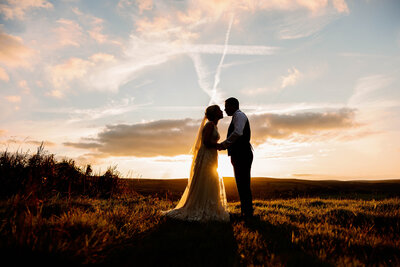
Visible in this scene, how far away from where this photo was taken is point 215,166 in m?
A: 7.62

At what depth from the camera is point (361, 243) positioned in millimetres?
4730

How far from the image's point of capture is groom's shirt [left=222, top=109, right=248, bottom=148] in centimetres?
734

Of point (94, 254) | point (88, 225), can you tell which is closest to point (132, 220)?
point (88, 225)

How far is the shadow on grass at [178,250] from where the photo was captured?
360cm

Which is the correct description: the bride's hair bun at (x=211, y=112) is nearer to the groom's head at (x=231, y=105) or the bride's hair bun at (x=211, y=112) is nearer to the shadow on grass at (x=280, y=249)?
the groom's head at (x=231, y=105)

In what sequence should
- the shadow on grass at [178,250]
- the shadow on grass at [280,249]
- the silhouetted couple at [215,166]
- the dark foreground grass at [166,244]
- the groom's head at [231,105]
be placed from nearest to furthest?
the dark foreground grass at [166,244] → the shadow on grass at [178,250] → the shadow on grass at [280,249] → the silhouetted couple at [215,166] → the groom's head at [231,105]

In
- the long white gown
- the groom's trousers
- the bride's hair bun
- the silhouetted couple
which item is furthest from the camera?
the bride's hair bun

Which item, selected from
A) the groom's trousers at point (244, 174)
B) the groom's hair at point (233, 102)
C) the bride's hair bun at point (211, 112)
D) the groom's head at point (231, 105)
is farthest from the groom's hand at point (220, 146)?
the groom's hair at point (233, 102)

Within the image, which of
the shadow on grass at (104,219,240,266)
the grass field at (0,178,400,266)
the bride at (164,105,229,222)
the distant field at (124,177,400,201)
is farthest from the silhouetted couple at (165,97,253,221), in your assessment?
the distant field at (124,177,400,201)

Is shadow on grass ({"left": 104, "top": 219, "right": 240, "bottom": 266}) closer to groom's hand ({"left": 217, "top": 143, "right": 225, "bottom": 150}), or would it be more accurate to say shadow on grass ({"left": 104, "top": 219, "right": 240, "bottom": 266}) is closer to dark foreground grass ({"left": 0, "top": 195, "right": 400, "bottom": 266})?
dark foreground grass ({"left": 0, "top": 195, "right": 400, "bottom": 266})

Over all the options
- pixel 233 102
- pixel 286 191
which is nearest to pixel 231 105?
pixel 233 102

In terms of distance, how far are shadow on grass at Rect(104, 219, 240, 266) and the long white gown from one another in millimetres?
1428

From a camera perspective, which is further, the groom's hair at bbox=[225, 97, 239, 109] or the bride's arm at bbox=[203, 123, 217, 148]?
the groom's hair at bbox=[225, 97, 239, 109]

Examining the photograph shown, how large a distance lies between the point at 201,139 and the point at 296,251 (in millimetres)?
4306
